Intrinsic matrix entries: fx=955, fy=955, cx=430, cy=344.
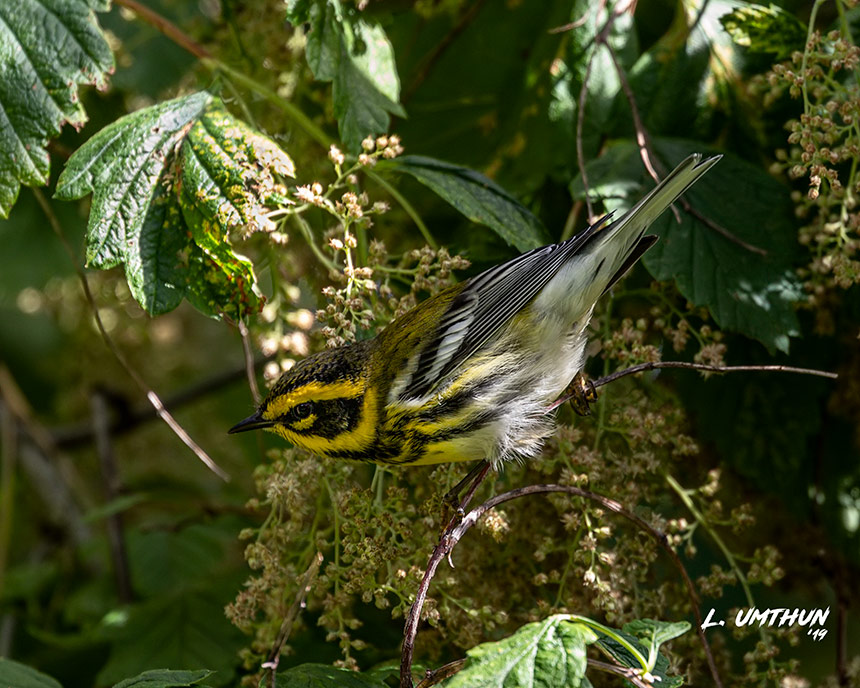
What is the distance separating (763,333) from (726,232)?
0.27 m

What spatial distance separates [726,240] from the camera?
90.2 inches

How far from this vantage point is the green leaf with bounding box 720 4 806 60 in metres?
2.26

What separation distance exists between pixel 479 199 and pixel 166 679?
4.02ft

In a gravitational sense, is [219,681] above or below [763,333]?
below

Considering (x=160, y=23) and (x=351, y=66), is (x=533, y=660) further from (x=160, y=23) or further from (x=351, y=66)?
(x=160, y=23)

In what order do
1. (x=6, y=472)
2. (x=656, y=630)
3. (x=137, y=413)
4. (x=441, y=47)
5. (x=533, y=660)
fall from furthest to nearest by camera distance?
1. (x=137, y=413)
2. (x=6, y=472)
3. (x=441, y=47)
4. (x=656, y=630)
5. (x=533, y=660)

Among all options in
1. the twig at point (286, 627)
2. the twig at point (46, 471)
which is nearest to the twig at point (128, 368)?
the twig at point (286, 627)

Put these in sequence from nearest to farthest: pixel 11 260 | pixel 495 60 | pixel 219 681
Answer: pixel 219 681, pixel 495 60, pixel 11 260

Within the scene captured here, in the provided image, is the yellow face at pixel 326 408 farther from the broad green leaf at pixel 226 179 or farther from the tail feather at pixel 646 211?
the tail feather at pixel 646 211

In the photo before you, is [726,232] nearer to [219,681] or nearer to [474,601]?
[474,601]

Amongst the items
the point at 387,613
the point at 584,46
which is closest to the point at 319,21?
the point at 584,46

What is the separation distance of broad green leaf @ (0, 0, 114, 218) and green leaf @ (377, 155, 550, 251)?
2.30 feet

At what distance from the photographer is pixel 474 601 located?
2023 mm

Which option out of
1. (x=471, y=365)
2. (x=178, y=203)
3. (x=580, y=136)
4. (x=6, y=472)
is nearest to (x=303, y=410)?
(x=471, y=365)
